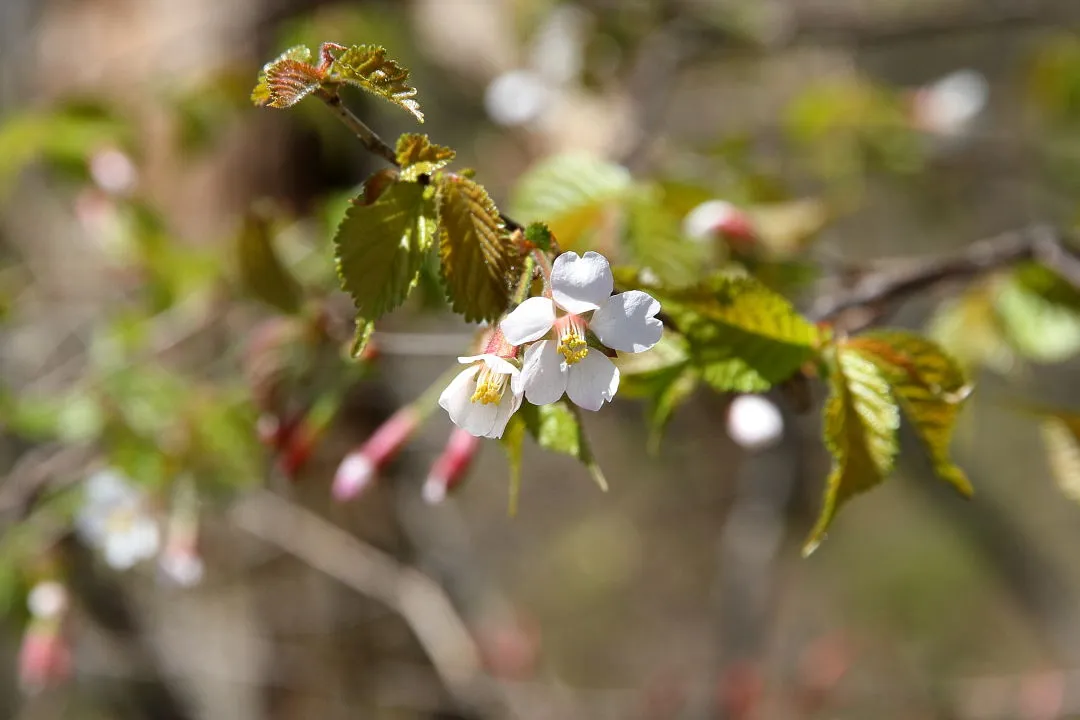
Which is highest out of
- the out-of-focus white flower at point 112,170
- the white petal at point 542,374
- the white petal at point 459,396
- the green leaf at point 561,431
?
the white petal at point 542,374

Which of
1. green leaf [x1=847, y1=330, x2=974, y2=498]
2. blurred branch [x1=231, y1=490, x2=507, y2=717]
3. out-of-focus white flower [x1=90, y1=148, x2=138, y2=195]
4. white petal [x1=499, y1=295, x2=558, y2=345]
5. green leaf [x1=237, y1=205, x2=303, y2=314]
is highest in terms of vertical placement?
white petal [x1=499, y1=295, x2=558, y2=345]

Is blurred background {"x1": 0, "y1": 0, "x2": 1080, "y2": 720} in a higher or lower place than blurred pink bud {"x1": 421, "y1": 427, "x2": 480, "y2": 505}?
lower

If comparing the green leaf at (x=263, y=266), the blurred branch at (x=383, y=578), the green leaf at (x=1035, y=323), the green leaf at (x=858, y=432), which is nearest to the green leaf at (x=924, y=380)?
the green leaf at (x=858, y=432)

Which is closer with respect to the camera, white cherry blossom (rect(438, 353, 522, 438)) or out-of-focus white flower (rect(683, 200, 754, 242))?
white cherry blossom (rect(438, 353, 522, 438))

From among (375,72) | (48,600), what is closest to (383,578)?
(48,600)

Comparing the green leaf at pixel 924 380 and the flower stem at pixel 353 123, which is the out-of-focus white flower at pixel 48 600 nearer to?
the flower stem at pixel 353 123

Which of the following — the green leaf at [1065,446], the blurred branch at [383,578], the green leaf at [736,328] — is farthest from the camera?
the blurred branch at [383,578]

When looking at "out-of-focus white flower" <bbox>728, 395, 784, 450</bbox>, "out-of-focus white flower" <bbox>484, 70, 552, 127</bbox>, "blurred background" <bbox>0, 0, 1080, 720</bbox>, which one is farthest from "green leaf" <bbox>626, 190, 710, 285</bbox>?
"out-of-focus white flower" <bbox>484, 70, 552, 127</bbox>

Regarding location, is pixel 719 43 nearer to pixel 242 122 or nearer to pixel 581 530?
pixel 242 122

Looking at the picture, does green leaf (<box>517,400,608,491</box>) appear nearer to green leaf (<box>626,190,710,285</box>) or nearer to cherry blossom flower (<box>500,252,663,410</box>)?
cherry blossom flower (<box>500,252,663,410</box>)
